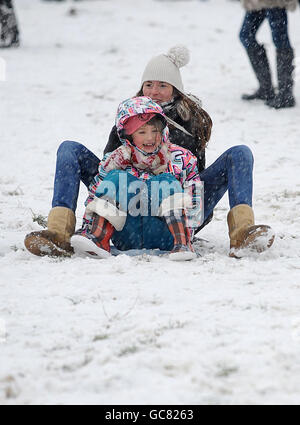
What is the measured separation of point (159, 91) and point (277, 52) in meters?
4.04

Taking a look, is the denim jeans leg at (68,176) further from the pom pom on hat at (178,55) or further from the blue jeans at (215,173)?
the pom pom on hat at (178,55)

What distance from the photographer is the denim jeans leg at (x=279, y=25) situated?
7750 mm

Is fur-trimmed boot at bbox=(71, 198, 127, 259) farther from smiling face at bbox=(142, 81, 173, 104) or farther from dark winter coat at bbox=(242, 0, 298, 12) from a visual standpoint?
dark winter coat at bbox=(242, 0, 298, 12)

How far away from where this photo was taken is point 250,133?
790cm

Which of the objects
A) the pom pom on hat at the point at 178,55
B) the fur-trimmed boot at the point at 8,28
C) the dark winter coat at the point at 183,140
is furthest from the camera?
the fur-trimmed boot at the point at 8,28

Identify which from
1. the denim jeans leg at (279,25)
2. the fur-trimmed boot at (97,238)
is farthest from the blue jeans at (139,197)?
the denim jeans leg at (279,25)

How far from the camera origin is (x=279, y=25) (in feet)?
25.6

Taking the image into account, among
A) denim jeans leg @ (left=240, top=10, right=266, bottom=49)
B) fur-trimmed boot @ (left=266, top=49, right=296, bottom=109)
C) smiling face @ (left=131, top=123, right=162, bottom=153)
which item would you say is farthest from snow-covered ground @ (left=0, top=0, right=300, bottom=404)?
denim jeans leg @ (left=240, top=10, right=266, bottom=49)

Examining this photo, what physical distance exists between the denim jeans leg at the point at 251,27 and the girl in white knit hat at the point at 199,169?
12.5ft

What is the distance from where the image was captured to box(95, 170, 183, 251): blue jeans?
371 centimetres

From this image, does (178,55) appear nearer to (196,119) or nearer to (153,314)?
(196,119)

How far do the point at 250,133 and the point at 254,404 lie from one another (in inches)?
243

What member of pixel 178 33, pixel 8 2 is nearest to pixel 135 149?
pixel 8 2
